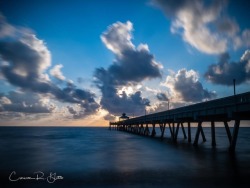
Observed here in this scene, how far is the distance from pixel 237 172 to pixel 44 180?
12.4 m

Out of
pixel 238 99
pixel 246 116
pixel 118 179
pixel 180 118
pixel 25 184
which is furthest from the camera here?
pixel 180 118

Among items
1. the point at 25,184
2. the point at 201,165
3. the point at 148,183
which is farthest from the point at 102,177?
the point at 201,165

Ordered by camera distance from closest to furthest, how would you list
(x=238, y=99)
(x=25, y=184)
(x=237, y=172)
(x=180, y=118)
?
(x=25, y=184) → (x=237, y=172) → (x=238, y=99) → (x=180, y=118)

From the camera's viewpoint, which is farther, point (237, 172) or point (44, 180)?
point (237, 172)

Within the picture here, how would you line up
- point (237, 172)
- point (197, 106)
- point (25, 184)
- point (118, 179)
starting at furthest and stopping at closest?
1. point (197, 106)
2. point (237, 172)
3. point (118, 179)
4. point (25, 184)

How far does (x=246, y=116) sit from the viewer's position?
23609 mm

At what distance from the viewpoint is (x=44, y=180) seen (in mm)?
13664

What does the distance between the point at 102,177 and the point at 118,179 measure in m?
1.29

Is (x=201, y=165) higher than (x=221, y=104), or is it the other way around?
(x=221, y=104)

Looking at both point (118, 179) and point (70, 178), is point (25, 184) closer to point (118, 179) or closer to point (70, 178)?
point (70, 178)

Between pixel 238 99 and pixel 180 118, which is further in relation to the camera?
pixel 180 118

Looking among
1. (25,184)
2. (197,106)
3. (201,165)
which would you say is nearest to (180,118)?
(197,106)

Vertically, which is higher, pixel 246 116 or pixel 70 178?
pixel 246 116

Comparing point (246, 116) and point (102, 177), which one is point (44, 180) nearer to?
point (102, 177)
